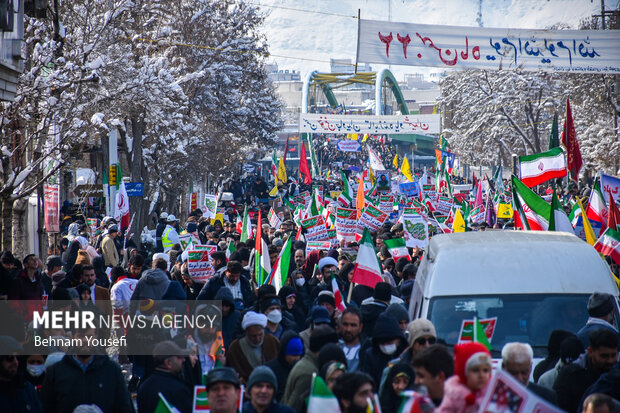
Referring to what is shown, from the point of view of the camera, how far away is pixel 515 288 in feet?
24.2

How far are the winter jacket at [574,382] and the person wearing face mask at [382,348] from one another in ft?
4.02

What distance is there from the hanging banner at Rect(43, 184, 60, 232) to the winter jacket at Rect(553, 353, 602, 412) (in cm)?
1164

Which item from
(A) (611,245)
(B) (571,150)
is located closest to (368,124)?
(B) (571,150)

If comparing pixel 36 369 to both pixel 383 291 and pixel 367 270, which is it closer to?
pixel 383 291

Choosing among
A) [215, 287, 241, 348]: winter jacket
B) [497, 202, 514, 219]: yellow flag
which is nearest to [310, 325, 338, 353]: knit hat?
[215, 287, 241, 348]: winter jacket

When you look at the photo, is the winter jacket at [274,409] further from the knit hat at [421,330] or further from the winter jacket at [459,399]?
the winter jacket at [459,399]

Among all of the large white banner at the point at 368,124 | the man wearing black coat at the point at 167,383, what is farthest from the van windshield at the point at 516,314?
the large white banner at the point at 368,124

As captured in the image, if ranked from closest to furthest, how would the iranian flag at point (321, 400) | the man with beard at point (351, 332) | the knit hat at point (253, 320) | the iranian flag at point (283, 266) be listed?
1. the iranian flag at point (321, 400)
2. the man with beard at point (351, 332)
3. the knit hat at point (253, 320)
4. the iranian flag at point (283, 266)

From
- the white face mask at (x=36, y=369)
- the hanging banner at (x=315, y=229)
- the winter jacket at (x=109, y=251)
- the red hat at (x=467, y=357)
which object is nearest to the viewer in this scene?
the red hat at (x=467, y=357)

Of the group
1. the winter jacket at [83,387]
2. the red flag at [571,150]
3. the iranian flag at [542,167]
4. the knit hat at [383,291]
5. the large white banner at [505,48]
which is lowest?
the winter jacket at [83,387]

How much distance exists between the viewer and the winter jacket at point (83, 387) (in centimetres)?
654

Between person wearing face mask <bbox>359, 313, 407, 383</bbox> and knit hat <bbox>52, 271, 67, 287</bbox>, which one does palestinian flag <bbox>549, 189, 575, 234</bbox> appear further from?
knit hat <bbox>52, 271, 67, 287</bbox>

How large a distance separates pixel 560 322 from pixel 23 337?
15.6ft

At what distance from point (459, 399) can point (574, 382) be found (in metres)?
2.31
